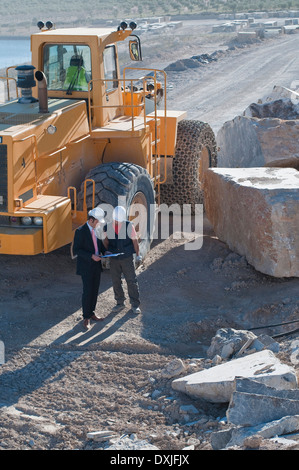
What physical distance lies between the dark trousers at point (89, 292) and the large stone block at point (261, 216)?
87.1 inches

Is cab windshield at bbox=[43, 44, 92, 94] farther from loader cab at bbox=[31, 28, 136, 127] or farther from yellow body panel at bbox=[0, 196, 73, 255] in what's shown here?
yellow body panel at bbox=[0, 196, 73, 255]

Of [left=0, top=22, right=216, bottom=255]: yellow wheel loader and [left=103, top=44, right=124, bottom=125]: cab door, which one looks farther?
[left=103, top=44, right=124, bottom=125]: cab door

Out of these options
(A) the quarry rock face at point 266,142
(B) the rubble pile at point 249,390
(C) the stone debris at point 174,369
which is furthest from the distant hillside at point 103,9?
(C) the stone debris at point 174,369

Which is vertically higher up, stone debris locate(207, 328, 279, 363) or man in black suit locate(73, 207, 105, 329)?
man in black suit locate(73, 207, 105, 329)

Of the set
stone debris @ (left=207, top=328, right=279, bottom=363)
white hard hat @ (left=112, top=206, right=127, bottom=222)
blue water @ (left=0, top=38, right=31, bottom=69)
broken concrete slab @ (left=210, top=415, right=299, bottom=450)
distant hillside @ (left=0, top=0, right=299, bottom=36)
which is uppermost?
distant hillside @ (left=0, top=0, right=299, bottom=36)

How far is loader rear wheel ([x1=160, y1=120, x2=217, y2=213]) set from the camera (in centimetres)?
1168

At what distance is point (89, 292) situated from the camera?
8.23 meters

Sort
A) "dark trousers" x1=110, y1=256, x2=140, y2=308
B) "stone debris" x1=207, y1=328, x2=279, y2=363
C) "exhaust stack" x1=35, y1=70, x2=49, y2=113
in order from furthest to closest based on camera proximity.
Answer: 1. "exhaust stack" x1=35, y1=70, x2=49, y2=113
2. "dark trousers" x1=110, y1=256, x2=140, y2=308
3. "stone debris" x1=207, y1=328, x2=279, y2=363

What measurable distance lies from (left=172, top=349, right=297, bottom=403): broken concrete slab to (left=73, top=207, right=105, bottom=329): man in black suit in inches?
74.1

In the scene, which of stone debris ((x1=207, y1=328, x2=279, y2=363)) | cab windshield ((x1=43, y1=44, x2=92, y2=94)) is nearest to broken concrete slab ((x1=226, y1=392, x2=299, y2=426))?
stone debris ((x1=207, y1=328, x2=279, y2=363))

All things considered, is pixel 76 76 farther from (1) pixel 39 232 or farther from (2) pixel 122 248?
(2) pixel 122 248

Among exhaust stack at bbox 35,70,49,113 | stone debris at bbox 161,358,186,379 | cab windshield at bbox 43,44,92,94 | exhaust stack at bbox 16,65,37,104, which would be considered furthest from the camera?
cab windshield at bbox 43,44,92,94

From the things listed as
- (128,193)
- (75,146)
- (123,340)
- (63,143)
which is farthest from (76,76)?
(123,340)

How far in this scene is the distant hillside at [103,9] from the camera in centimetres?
5572
